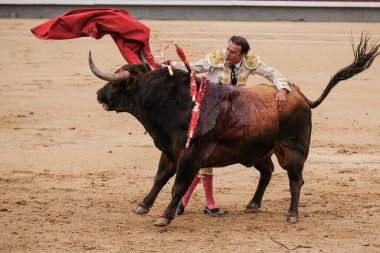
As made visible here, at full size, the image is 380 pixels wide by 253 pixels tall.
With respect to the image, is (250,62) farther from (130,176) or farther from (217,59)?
(130,176)

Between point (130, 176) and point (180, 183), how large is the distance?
60.9 inches

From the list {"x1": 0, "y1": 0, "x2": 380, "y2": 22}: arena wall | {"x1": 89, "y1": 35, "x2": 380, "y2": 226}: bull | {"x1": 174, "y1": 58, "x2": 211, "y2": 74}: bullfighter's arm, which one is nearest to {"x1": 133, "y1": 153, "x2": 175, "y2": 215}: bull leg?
{"x1": 89, "y1": 35, "x2": 380, "y2": 226}: bull

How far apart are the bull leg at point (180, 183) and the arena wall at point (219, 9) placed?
37.7ft

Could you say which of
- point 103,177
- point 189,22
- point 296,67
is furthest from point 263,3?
point 103,177

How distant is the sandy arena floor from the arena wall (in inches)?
175

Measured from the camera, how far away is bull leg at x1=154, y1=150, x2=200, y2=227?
556 centimetres

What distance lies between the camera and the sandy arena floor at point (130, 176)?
17.9 feet

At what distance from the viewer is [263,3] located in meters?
17.6

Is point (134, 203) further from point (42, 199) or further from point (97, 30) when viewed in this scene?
point (97, 30)

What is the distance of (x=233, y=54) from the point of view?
19.1 ft

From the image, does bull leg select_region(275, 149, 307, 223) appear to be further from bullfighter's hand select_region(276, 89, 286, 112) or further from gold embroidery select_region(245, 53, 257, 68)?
gold embroidery select_region(245, 53, 257, 68)

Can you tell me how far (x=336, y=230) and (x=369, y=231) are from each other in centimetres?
18

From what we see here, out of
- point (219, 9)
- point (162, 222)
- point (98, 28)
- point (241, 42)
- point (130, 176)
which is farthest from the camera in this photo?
point (219, 9)

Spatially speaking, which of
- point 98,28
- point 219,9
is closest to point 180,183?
point 98,28
